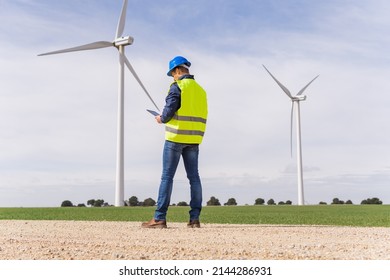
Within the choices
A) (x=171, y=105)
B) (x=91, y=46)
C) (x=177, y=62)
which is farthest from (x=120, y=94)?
(x=171, y=105)

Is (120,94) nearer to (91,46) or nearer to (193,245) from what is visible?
(91,46)

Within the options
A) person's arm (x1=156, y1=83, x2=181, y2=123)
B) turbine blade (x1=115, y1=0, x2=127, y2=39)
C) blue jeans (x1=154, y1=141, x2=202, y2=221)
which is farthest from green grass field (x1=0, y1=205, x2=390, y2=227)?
turbine blade (x1=115, y1=0, x2=127, y2=39)

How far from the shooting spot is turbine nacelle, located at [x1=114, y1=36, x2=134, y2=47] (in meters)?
34.2

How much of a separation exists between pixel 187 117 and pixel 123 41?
86.8ft

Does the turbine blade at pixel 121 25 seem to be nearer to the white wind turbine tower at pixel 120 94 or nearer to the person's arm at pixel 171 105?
the white wind turbine tower at pixel 120 94

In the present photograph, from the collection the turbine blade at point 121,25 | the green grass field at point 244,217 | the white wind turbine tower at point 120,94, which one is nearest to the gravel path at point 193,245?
the green grass field at point 244,217

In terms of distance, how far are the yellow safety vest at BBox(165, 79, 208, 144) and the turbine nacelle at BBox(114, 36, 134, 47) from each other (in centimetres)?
2586

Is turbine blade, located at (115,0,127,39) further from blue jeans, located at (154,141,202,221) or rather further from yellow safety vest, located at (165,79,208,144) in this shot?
blue jeans, located at (154,141,202,221)

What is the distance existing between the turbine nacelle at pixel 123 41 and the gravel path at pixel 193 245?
2699 centimetres

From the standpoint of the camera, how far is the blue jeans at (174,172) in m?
9.31

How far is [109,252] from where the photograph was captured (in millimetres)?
5840

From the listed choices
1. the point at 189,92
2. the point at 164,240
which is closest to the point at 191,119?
the point at 189,92
